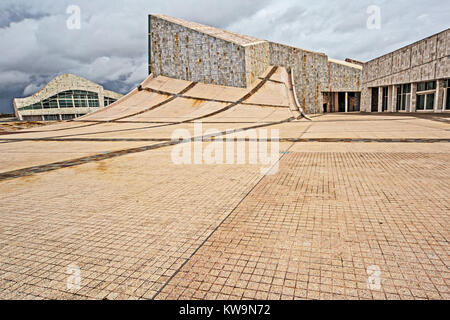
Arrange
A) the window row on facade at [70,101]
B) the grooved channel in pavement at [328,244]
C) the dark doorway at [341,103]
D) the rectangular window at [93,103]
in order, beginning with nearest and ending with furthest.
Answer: the grooved channel in pavement at [328,244] → the dark doorway at [341,103] → the window row on facade at [70,101] → the rectangular window at [93,103]

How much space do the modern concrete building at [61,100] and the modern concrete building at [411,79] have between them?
193 ft

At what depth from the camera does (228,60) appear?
100 feet

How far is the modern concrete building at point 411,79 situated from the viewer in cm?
2733

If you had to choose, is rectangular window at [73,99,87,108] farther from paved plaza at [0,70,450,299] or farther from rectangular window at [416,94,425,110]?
paved plaza at [0,70,450,299]

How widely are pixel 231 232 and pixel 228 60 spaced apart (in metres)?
29.4

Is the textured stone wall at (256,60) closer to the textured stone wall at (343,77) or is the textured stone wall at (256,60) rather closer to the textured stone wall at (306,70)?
the textured stone wall at (306,70)

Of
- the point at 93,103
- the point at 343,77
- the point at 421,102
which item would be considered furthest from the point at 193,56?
the point at 93,103

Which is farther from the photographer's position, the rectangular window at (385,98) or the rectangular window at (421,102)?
the rectangular window at (385,98)

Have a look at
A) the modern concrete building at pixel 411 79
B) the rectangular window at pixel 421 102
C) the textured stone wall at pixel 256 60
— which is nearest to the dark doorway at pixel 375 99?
the modern concrete building at pixel 411 79

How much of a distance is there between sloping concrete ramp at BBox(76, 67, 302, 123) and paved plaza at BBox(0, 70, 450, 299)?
16.3 metres
